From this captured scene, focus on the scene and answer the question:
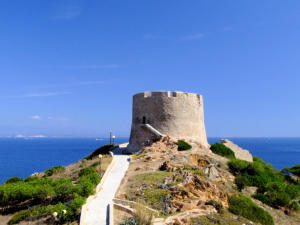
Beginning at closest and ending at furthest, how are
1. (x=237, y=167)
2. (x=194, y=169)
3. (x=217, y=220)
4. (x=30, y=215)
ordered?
(x=217, y=220)
(x=30, y=215)
(x=194, y=169)
(x=237, y=167)

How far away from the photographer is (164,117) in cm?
2683

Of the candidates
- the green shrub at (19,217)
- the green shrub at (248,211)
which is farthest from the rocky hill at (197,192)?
the green shrub at (19,217)

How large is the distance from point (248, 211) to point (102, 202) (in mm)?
8471

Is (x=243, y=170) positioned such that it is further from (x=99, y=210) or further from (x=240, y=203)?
(x=99, y=210)

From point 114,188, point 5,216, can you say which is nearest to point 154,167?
point 114,188

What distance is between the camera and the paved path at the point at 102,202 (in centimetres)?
1051

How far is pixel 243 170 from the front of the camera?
2184 centimetres

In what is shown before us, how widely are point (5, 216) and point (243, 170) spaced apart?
19.6 metres

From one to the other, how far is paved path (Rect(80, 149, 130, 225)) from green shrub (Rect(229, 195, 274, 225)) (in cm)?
702

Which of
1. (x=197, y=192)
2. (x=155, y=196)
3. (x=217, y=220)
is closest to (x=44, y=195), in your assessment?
(x=155, y=196)

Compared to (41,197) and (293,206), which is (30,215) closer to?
(41,197)

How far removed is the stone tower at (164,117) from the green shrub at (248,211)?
42.3 ft

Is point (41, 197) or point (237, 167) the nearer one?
point (41, 197)

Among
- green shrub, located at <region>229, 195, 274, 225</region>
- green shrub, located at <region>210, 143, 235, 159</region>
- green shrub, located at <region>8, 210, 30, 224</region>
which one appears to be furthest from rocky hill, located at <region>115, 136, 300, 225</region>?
green shrub, located at <region>210, 143, 235, 159</region>
